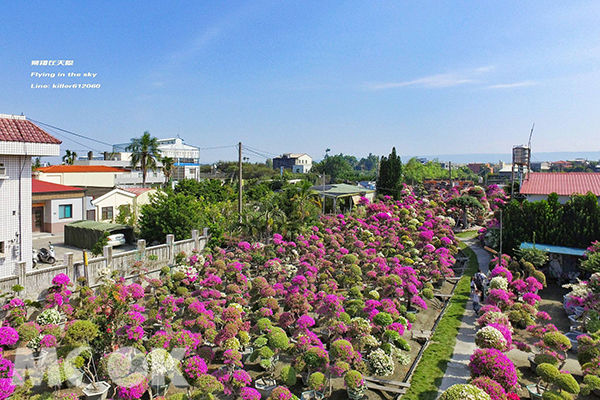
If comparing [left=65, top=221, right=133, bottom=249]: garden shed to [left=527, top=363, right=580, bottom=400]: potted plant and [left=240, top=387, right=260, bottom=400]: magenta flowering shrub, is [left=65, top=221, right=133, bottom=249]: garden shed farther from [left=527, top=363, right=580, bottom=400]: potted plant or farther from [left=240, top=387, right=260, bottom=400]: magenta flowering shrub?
[left=527, top=363, right=580, bottom=400]: potted plant

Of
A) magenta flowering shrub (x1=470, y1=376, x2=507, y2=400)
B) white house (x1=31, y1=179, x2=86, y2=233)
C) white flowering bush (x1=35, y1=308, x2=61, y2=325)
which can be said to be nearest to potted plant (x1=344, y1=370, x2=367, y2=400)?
magenta flowering shrub (x1=470, y1=376, x2=507, y2=400)

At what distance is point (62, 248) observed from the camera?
87.7 feet

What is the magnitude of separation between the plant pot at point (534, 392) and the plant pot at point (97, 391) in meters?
10.5

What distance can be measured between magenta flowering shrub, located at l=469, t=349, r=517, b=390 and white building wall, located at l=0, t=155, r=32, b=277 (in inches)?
725

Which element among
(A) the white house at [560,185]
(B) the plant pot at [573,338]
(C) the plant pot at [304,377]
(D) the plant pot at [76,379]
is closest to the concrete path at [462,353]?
(B) the plant pot at [573,338]

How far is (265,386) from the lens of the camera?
34.2ft

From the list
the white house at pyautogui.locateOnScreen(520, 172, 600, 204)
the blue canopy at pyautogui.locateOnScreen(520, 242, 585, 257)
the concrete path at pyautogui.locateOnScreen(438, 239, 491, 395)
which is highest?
the white house at pyautogui.locateOnScreen(520, 172, 600, 204)

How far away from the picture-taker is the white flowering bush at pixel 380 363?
35.7ft

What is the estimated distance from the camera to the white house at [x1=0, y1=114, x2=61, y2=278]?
17844 mm

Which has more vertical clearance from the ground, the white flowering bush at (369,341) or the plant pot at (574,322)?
the white flowering bush at (369,341)

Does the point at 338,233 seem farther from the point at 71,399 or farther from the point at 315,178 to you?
the point at 315,178

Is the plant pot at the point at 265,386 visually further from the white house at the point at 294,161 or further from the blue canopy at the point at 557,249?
the white house at the point at 294,161

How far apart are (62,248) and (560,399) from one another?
2769cm

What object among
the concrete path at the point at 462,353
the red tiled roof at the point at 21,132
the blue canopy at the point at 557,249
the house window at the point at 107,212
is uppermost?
the red tiled roof at the point at 21,132
